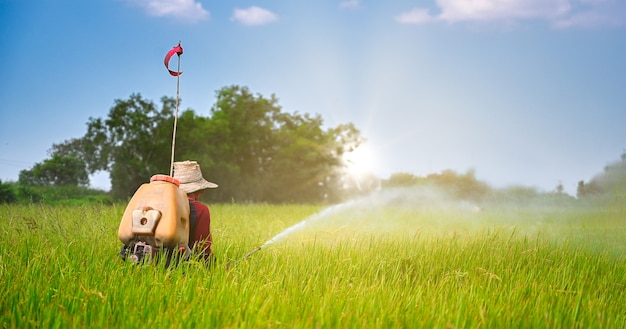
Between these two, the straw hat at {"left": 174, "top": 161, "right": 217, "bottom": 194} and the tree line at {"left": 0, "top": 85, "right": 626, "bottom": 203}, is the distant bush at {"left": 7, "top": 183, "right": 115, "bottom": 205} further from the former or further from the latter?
the straw hat at {"left": 174, "top": 161, "right": 217, "bottom": 194}

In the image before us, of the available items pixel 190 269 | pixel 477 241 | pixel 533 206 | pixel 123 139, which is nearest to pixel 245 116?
pixel 123 139

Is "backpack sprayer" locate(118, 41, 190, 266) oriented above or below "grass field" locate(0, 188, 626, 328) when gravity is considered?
above

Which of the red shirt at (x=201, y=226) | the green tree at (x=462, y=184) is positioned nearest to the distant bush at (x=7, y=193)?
the red shirt at (x=201, y=226)

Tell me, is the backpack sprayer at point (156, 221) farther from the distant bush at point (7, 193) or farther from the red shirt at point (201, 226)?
the distant bush at point (7, 193)

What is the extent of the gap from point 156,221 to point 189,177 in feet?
3.10

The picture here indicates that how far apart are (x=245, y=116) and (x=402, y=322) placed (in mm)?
28187

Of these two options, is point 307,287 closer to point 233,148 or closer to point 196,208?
point 196,208

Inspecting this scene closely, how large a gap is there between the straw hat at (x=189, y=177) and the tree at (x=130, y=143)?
60.1ft

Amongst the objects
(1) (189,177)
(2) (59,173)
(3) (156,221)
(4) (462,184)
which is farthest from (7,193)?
(4) (462,184)

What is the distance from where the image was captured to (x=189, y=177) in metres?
6.02

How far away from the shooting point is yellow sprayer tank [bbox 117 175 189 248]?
5172mm

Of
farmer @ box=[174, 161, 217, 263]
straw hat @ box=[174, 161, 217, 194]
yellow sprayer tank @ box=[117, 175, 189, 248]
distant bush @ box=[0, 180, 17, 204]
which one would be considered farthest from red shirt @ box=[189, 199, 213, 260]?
distant bush @ box=[0, 180, 17, 204]

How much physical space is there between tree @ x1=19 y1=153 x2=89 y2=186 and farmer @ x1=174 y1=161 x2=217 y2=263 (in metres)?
21.8

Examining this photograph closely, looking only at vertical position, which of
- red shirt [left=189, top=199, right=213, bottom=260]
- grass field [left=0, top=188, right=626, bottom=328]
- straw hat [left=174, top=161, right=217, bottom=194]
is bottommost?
grass field [left=0, top=188, right=626, bottom=328]
